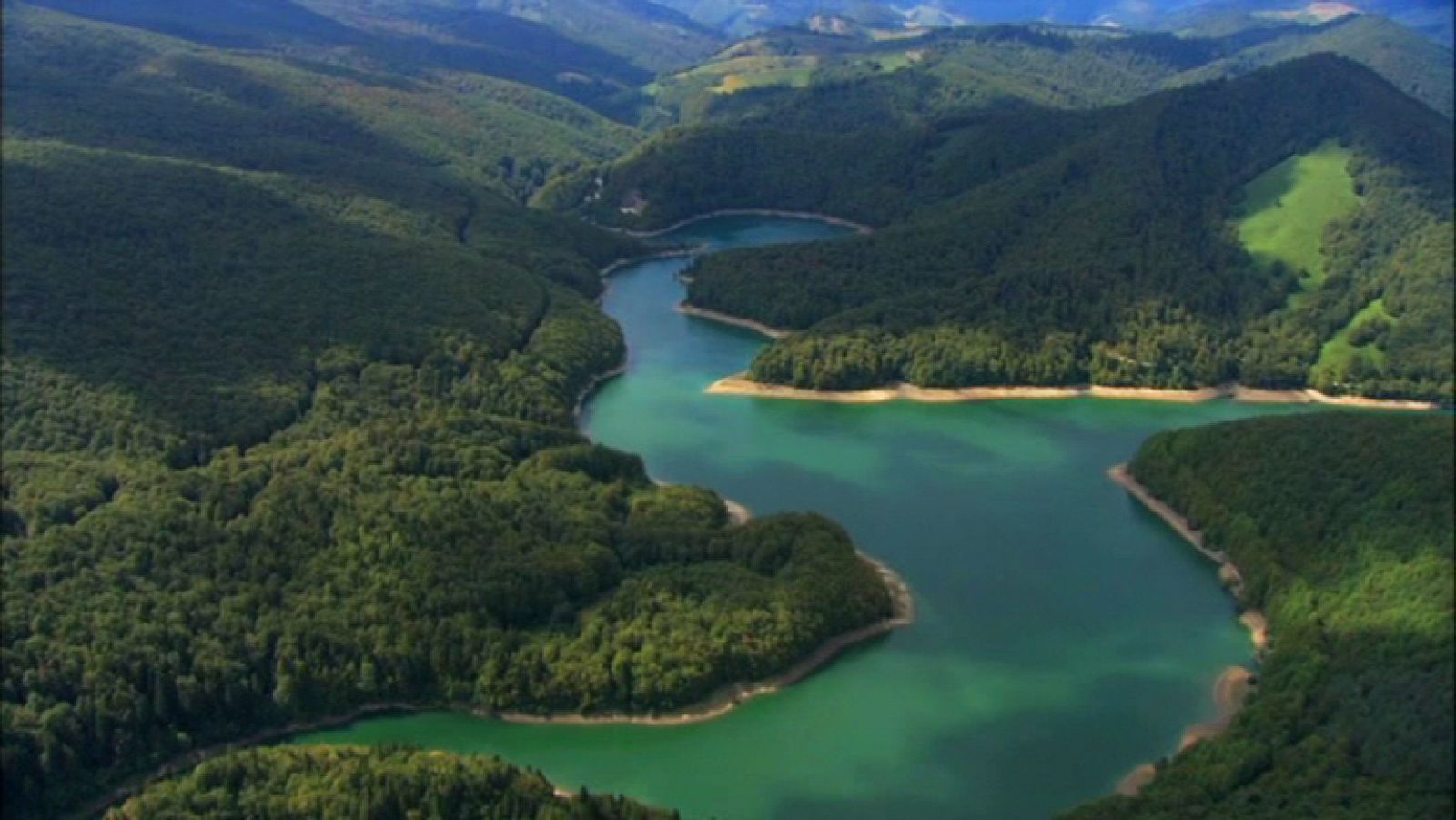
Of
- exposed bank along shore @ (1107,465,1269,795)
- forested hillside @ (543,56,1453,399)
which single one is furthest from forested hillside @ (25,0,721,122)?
exposed bank along shore @ (1107,465,1269,795)

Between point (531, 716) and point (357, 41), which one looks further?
point (357, 41)

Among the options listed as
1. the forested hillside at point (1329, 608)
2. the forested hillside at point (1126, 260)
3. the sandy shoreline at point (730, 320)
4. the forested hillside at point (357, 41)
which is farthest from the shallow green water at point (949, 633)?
the forested hillside at point (357, 41)

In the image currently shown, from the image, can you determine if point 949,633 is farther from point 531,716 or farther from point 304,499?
point 304,499

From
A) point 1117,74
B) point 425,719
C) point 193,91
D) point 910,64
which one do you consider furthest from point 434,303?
point 1117,74

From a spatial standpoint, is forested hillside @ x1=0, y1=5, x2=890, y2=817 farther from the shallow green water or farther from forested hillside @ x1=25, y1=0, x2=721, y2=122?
forested hillside @ x1=25, y1=0, x2=721, y2=122

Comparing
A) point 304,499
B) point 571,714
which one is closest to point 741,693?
point 571,714

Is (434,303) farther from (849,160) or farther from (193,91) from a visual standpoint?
(849,160)
